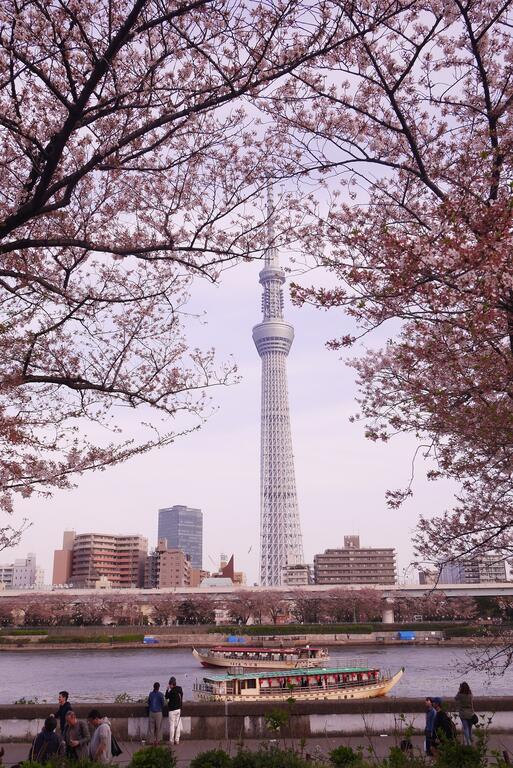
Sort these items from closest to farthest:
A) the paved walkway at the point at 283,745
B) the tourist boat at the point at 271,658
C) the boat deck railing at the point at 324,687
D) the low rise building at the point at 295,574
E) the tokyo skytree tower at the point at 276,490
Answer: the paved walkway at the point at 283,745 → the boat deck railing at the point at 324,687 → the tourist boat at the point at 271,658 → the low rise building at the point at 295,574 → the tokyo skytree tower at the point at 276,490

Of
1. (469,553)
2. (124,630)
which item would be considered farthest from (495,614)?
(469,553)

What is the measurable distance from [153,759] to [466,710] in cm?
540

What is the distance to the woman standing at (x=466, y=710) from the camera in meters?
10.0

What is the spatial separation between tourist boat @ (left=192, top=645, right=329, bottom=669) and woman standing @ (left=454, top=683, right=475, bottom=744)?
27475 mm

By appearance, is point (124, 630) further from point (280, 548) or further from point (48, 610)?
point (280, 548)

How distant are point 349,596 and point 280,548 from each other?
5214cm

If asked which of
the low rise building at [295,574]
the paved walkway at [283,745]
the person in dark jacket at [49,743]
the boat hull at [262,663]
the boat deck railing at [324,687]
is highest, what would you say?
the low rise building at [295,574]

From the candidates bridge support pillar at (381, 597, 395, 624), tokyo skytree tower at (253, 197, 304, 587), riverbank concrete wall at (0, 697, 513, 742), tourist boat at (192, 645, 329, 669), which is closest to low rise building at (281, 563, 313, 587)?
tokyo skytree tower at (253, 197, 304, 587)

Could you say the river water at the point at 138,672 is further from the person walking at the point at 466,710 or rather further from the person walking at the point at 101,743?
A: the person walking at the point at 101,743

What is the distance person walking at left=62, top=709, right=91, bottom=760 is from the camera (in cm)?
836

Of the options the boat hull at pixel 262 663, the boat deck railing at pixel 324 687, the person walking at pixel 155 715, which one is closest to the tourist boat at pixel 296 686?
the boat deck railing at pixel 324 687

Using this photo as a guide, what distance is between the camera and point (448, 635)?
229 feet

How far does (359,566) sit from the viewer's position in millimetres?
120125

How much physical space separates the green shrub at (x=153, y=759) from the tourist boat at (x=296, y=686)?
18.4 m
